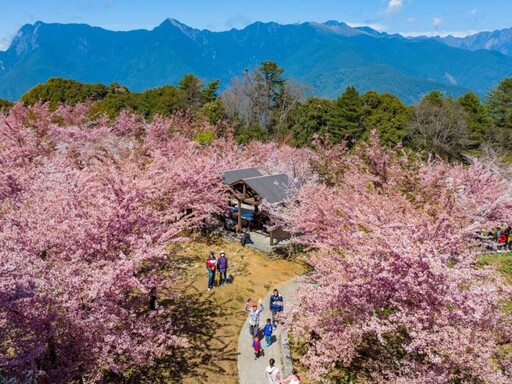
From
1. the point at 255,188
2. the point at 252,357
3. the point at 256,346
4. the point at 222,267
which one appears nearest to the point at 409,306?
the point at 256,346

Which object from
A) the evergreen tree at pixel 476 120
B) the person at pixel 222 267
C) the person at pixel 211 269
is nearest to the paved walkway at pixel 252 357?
the person at pixel 211 269

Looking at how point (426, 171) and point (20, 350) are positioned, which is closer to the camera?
point (20, 350)

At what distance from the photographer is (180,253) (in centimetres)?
1933

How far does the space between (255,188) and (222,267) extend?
563 centimetres

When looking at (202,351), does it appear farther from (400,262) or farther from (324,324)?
(400,262)

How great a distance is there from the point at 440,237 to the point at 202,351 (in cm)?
758

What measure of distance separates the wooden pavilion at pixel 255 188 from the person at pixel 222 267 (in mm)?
4659

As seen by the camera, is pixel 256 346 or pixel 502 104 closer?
pixel 256 346

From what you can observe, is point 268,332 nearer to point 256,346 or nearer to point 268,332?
point 268,332

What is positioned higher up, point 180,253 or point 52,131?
point 52,131

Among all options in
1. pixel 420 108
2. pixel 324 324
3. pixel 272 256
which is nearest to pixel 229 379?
pixel 324 324

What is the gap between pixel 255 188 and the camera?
20250 millimetres

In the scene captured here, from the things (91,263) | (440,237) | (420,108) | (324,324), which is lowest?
(324,324)

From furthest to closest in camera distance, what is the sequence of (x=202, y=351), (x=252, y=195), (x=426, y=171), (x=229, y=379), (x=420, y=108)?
(x=420, y=108)
(x=252, y=195)
(x=426, y=171)
(x=202, y=351)
(x=229, y=379)
